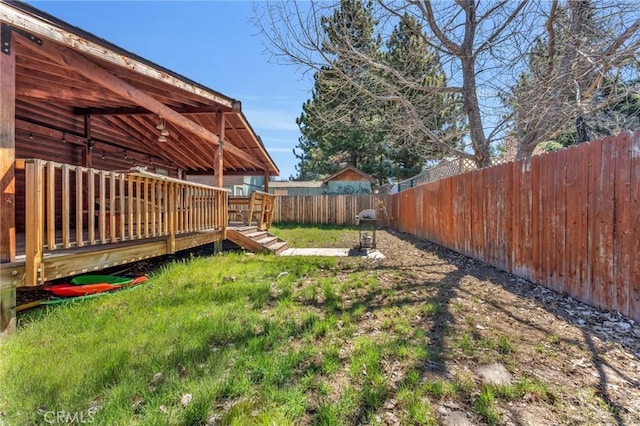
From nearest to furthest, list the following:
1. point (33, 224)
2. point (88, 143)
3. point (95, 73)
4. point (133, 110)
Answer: point (33, 224)
point (95, 73)
point (133, 110)
point (88, 143)

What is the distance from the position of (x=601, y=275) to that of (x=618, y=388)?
1.80m

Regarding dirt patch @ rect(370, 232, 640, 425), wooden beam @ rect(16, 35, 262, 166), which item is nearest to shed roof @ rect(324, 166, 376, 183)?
wooden beam @ rect(16, 35, 262, 166)

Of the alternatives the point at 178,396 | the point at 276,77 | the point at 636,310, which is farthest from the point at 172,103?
the point at 636,310

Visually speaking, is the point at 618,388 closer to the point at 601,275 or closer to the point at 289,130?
the point at 601,275

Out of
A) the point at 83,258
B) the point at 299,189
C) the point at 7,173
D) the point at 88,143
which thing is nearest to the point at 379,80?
the point at 83,258

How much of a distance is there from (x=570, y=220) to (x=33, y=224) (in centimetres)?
581

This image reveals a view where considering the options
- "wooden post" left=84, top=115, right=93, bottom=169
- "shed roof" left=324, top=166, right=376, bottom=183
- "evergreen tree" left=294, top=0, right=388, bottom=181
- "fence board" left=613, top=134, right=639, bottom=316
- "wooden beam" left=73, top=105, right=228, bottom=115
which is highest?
"evergreen tree" left=294, top=0, right=388, bottom=181

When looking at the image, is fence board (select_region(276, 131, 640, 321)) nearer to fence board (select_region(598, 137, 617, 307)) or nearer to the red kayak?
fence board (select_region(598, 137, 617, 307))

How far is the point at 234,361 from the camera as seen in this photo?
94.0 inches

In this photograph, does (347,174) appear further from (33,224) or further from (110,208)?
(33,224)

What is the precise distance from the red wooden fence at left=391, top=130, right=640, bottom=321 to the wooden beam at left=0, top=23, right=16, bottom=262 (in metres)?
5.83

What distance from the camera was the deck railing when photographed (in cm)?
293

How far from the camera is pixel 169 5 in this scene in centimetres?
598

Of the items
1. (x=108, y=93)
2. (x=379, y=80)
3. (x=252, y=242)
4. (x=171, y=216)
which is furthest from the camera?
(x=252, y=242)
